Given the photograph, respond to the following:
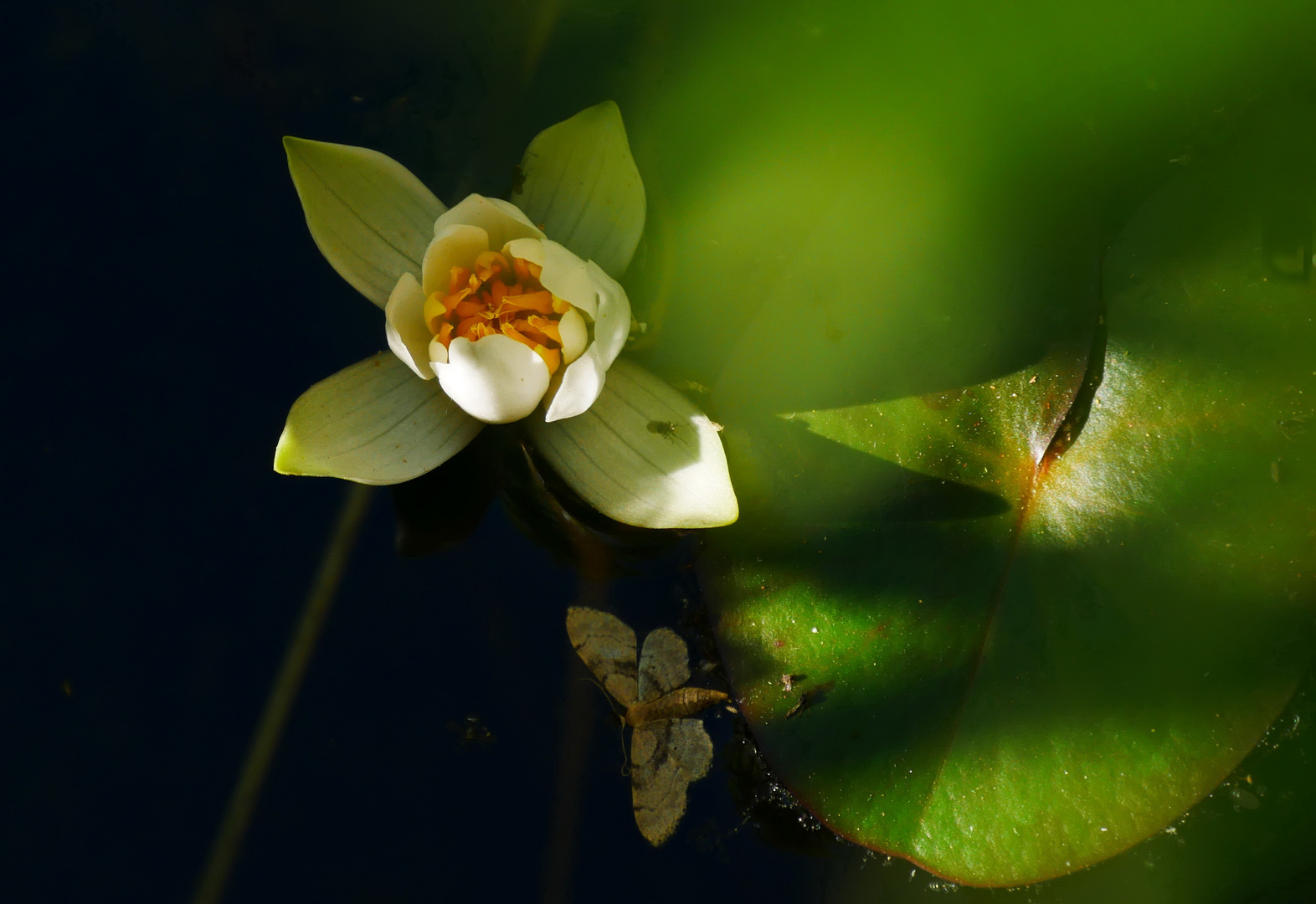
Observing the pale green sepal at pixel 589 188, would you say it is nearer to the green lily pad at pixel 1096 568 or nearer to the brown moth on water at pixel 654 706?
the green lily pad at pixel 1096 568

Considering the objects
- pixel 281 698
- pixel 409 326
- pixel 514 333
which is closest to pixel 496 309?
pixel 514 333

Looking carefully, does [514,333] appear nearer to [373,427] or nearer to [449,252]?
[449,252]

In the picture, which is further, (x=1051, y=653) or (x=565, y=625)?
(x=565, y=625)

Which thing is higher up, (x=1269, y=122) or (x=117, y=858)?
(x=1269, y=122)

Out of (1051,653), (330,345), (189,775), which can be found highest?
(330,345)

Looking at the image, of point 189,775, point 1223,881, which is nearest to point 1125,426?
point 1223,881

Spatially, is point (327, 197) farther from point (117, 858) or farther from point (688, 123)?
point (117, 858)
